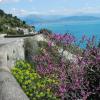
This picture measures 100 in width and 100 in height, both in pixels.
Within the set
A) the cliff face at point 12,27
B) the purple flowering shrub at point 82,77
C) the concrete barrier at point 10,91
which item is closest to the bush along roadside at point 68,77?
the purple flowering shrub at point 82,77

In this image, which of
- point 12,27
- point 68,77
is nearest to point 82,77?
point 68,77

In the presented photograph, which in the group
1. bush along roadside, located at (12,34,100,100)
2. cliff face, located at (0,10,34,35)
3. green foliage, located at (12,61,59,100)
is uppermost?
bush along roadside, located at (12,34,100,100)

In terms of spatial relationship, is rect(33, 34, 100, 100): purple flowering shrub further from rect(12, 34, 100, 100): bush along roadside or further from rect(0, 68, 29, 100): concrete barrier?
rect(0, 68, 29, 100): concrete barrier

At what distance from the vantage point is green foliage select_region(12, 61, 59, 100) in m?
11.0

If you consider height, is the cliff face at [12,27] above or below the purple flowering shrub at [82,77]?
→ below

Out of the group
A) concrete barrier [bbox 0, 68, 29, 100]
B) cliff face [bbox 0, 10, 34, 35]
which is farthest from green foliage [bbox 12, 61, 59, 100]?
cliff face [bbox 0, 10, 34, 35]

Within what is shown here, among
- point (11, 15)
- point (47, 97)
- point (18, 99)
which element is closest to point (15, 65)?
point (47, 97)

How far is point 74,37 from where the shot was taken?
34.2ft

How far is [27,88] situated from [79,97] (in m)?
3.79

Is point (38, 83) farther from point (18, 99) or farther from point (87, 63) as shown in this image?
point (18, 99)

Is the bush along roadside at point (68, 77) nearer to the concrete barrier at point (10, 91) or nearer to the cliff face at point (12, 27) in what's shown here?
the concrete barrier at point (10, 91)

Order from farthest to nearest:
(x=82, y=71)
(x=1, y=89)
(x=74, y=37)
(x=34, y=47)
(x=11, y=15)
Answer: (x=11, y=15)
(x=34, y=47)
(x=74, y=37)
(x=82, y=71)
(x=1, y=89)

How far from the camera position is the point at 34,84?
12078 millimetres

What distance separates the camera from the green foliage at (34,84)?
1100cm
